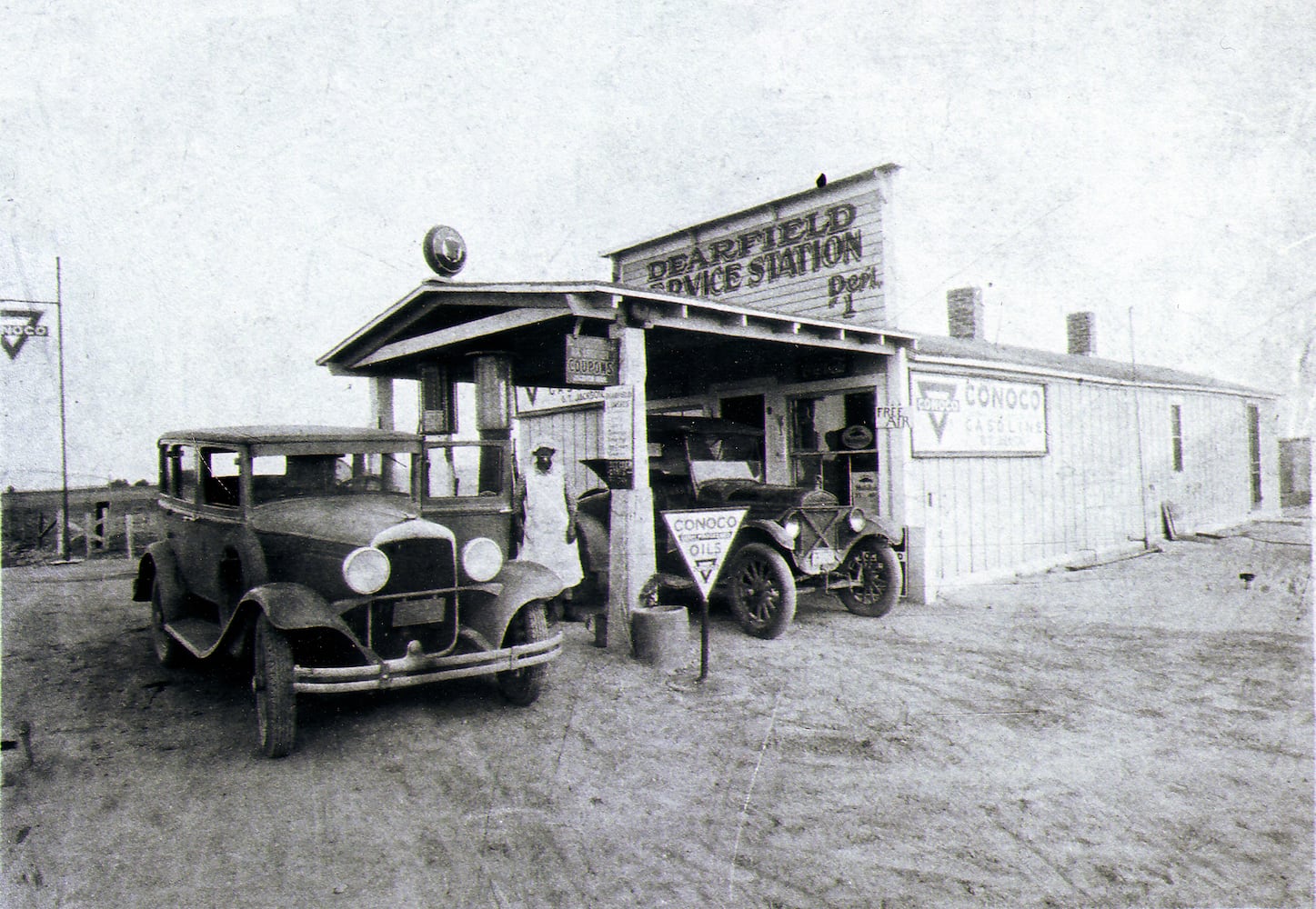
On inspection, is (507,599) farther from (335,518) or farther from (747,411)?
(747,411)

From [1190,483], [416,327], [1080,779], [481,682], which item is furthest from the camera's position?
[1190,483]

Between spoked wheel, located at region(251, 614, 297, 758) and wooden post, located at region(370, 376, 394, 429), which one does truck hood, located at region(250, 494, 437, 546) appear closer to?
spoked wheel, located at region(251, 614, 297, 758)

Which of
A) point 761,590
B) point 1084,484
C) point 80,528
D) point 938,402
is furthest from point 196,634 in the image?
point 1084,484

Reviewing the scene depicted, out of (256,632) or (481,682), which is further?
(481,682)

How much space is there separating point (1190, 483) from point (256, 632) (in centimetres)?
1618

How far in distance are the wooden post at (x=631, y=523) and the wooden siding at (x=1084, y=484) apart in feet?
11.7

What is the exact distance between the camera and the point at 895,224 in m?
9.30

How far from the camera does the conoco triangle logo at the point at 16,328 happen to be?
4.59 m

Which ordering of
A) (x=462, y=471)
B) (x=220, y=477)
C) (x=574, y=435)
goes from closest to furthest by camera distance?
(x=220, y=477), (x=462, y=471), (x=574, y=435)

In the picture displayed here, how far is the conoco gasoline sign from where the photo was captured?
9.40 m

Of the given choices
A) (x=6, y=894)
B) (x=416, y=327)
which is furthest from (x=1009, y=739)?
(x=416, y=327)

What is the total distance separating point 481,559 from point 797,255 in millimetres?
7048

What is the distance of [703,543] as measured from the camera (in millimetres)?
5781

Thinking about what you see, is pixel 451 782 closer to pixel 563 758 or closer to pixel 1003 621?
pixel 563 758
